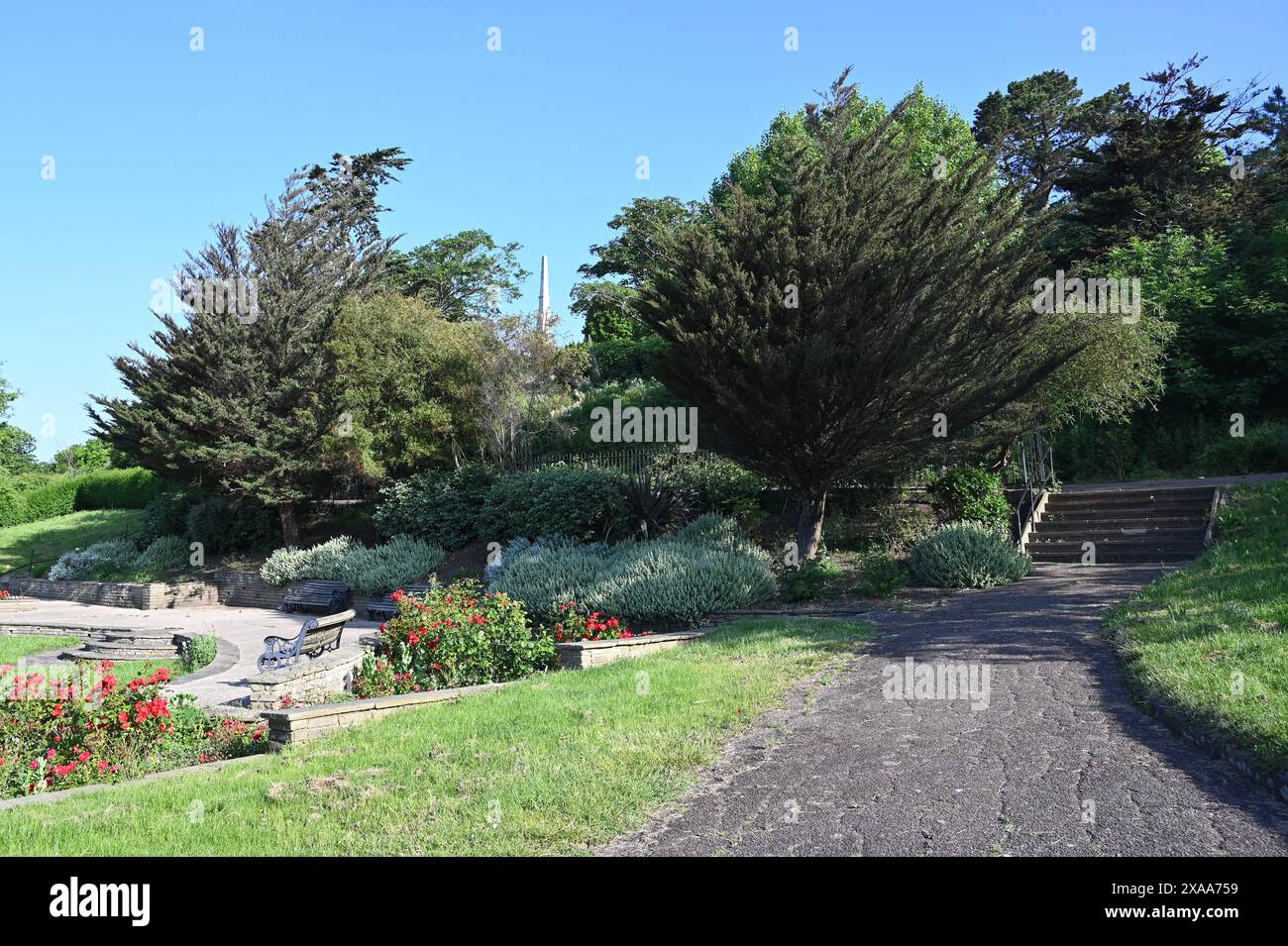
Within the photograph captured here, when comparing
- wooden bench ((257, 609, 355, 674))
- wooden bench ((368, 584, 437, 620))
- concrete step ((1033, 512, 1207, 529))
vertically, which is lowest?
wooden bench ((368, 584, 437, 620))

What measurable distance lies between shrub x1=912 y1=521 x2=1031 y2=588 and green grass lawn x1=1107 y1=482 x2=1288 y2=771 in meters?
2.41

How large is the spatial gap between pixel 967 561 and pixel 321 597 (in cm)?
1342

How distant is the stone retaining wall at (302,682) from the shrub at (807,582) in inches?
241

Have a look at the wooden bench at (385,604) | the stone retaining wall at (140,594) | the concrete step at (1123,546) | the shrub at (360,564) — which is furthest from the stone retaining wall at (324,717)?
the stone retaining wall at (140,594)

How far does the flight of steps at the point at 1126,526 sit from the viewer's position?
14992 mm

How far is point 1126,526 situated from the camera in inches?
639

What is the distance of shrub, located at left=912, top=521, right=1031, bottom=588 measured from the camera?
12.8 meters

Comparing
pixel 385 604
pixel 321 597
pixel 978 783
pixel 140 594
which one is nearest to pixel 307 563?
pixel 321 597

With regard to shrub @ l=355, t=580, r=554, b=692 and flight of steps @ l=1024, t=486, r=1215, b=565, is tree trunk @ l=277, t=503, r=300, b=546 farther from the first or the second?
flight of steps @ l=1024, t=486, r=1215, b=565

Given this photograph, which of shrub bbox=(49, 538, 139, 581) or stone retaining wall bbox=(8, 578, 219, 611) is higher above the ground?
shrub bbox=(49, 538, 139, 581)

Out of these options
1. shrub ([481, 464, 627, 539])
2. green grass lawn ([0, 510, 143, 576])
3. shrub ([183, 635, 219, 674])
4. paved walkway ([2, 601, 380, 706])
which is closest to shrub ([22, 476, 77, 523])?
green grass lawn ([0, 510, 143, 576])
